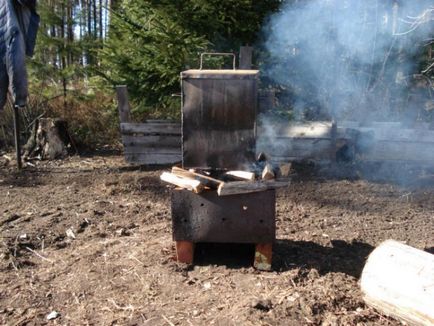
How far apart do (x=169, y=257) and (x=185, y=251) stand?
21 centimetres

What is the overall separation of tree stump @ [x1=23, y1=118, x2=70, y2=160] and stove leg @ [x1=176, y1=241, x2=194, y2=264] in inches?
190

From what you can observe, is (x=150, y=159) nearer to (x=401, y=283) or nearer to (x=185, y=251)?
(x=185, y=251)

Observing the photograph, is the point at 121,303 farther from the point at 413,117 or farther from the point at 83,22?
the point at 83,22

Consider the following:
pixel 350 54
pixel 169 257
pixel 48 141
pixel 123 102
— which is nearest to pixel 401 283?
pixel 169 257

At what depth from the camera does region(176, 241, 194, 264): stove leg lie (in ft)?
12.3

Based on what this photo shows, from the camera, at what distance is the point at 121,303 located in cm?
327

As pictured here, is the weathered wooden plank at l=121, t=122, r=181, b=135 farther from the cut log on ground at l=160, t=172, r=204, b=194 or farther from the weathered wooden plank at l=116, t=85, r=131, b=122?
the cut log on ground at l=160, t=172, r=204, b=194

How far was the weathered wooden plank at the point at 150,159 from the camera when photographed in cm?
727

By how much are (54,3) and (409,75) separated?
22.4 feet

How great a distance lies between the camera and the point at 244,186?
3510 millimetres

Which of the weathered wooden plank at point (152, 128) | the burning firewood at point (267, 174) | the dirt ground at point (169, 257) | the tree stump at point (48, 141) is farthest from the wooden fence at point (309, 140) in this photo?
the burning firewood at point (267, 174)

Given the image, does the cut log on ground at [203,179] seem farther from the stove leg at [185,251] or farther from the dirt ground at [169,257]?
the dirt ground at [169,257]

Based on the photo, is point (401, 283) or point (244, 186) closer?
point (401, 283)

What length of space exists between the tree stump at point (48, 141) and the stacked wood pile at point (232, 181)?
15.6ft
